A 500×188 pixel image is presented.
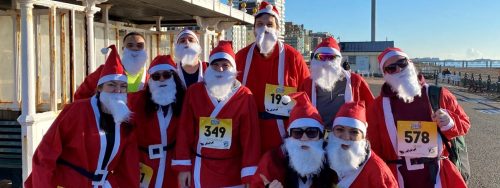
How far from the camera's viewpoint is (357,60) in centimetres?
5112

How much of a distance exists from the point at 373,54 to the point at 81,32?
46269 mm

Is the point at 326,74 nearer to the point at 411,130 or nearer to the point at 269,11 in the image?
the point at 411,130

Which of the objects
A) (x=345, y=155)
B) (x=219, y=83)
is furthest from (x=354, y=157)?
(x=219, y=83)

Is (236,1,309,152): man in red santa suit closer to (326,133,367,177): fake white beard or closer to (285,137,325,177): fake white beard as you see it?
(285,137,325,177): fake white beard

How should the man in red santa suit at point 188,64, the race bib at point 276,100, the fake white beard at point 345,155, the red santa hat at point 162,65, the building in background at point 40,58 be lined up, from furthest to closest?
the building in background at point 40,58 < the man in red santa suit at point 188,64 < the race bib at point 276,100 < the red santa hat at point 162,65 < the fake white beard at point 345,155

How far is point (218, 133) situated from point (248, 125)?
0.76 feet

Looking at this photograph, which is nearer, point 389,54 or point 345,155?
point 345,155

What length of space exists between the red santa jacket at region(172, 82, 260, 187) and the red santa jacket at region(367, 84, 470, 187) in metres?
0.87

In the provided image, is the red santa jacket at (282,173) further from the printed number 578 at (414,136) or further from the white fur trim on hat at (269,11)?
the white fur trim on hat at (269,11)

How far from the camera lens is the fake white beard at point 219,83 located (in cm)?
381

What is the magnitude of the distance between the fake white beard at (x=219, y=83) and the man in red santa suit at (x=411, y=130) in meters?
1.08

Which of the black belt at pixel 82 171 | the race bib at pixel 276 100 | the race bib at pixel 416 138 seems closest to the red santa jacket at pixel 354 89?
the race bib at pixel 276 100

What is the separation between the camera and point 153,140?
3973 mm

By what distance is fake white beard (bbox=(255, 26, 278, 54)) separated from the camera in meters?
4.21
